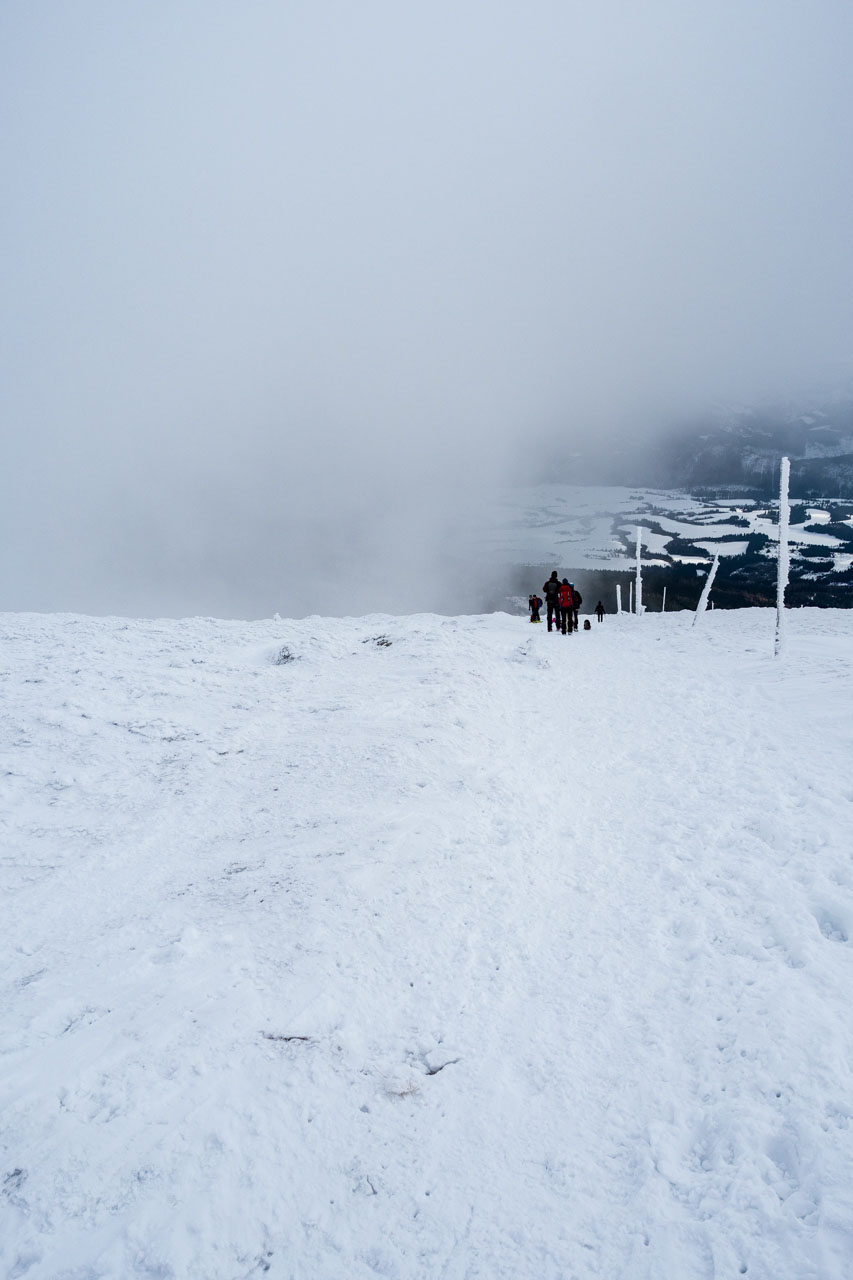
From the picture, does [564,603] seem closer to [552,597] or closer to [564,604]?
[564,604]

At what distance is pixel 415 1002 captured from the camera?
4520 mm

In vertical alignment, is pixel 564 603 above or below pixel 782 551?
below

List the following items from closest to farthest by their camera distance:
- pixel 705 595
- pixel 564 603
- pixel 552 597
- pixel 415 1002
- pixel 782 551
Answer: pixel 415 1002 → pixel 782 551 → pixel 564 603 → pixel 552 597 → pixel 705 595

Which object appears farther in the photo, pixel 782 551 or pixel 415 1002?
pixel 782 551

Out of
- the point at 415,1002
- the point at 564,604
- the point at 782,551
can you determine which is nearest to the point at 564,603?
the point at 564,604

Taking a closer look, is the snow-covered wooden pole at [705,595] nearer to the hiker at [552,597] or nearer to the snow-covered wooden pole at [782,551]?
the hiker at [552,597]

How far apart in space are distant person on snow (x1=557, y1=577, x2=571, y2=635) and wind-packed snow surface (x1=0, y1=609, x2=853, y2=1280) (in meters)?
16.4

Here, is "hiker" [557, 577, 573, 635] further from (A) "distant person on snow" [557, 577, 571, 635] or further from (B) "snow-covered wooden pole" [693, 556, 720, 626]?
(B) "snow-covered wooden pole" [693, 556, 720, 626]

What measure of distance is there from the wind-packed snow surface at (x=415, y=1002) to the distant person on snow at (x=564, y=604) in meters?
16.4

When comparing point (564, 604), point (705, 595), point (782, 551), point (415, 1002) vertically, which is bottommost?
point (705, 595)

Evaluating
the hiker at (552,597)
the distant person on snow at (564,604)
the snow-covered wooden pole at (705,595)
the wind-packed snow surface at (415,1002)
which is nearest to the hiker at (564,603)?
the distant person on snow at (564,604)

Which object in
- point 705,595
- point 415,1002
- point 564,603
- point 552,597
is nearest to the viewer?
point 415,1002

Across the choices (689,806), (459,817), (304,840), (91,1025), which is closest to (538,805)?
(459,817)

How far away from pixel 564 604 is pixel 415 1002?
76.0 ft
